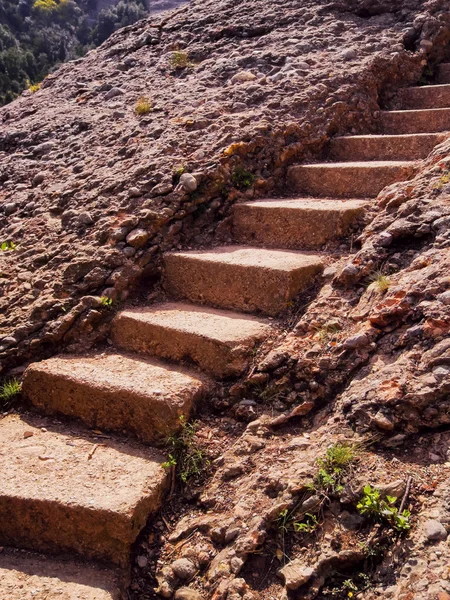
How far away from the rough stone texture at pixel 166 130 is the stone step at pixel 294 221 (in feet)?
0.51

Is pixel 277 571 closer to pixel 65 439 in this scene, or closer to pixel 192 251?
pixel 65 439

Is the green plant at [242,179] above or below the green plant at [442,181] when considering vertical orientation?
below

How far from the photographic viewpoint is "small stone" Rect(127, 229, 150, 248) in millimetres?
2795

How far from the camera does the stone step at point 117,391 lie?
2.11 metres

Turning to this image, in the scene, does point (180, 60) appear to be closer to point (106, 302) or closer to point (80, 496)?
point (106, 302)

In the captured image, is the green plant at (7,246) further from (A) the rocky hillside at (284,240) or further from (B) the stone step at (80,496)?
(B) the stone step at (80,496)

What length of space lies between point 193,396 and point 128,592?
2.36 feet

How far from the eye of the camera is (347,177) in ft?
9.87

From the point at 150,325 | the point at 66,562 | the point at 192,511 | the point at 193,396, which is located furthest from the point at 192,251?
the point at 66,562

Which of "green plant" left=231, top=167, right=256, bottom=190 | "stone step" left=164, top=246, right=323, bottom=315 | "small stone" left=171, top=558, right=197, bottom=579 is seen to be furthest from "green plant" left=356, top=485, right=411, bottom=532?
"green plant" left=231, top=167, right=256, bottom=190

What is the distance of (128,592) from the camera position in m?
1.73

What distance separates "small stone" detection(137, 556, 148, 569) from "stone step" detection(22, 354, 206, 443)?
0.44m

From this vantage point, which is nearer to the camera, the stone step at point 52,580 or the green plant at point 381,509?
the green plant at point 381,509

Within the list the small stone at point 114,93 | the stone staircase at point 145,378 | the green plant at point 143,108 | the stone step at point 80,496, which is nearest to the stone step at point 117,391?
the stone staircase at point 145,378
